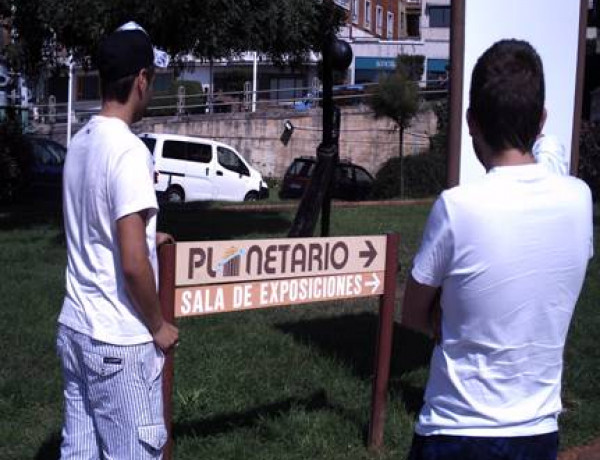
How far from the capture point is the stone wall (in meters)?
36.6

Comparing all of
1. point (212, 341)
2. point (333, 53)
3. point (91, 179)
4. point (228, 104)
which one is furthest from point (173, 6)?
point (228, 104)

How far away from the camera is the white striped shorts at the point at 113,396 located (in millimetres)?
2791

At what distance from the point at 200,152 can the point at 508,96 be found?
Answer: 21641 mm

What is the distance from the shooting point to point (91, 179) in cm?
274

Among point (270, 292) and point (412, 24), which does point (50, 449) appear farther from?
point (412, 24)

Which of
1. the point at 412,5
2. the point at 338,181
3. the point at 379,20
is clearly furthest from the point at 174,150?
the point at 412,5

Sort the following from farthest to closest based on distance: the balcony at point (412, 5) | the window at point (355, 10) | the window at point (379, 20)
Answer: the balcony at point (412, 5) → the window at point (379, 20) → the window at point (355, 10)

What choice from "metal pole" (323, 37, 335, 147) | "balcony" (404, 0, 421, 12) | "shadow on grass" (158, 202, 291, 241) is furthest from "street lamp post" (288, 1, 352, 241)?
"balcony" (404, 0, 421, 12)

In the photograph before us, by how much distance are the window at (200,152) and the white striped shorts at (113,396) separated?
20403 mm

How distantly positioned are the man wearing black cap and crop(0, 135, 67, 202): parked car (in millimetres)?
13981

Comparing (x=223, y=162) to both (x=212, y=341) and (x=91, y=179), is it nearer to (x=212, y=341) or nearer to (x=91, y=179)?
(x=212, y=341)

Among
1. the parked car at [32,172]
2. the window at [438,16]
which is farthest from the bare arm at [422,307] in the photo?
the window at [438,16]

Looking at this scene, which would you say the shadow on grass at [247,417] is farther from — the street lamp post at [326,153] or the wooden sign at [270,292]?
the street lamp post at [326,153]

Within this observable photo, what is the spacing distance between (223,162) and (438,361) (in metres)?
21.9
